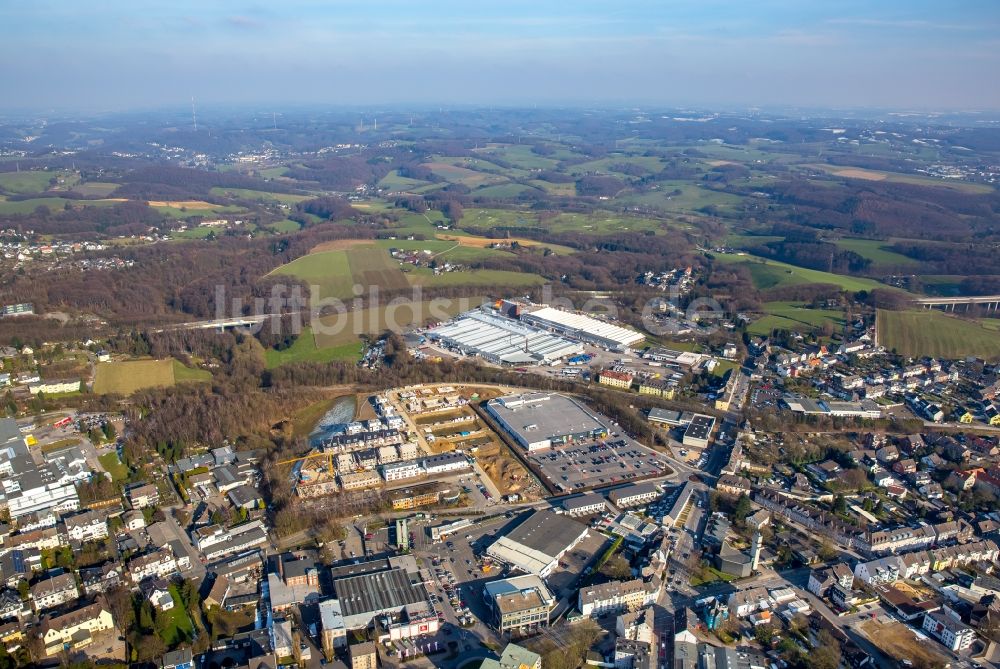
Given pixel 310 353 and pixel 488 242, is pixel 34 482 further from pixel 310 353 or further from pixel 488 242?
pixel 488 242

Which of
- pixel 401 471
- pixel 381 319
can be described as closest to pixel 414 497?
pixel 401 471

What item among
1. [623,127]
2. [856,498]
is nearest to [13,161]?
[856,498]

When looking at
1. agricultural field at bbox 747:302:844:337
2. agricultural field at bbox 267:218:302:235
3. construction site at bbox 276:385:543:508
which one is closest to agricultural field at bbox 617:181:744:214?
agricultural field at bbox 747:302:844:337

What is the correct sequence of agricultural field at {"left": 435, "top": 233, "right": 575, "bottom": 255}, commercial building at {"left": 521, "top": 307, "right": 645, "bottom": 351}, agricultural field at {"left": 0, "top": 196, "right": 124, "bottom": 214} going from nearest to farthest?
1. commercial building at {"left": 521, "top": 307, "right": 645, "bottom": 351}
2. agricultural field at {"left": 435, "top": 233, "right": 575, "bottom": 255}
3. agricultural field at {"left": 0, "top": 196, "right": 124, "bottom": 214}

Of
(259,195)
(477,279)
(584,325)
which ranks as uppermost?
(259,195)

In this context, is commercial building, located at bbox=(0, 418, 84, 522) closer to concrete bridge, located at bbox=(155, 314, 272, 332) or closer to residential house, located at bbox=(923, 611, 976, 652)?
concrete bridge, located at bbox=(155, 314, 272, 332)

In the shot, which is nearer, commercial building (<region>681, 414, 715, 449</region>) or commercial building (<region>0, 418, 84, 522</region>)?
commercial building (<region>0, 418, 84, 522</region>)

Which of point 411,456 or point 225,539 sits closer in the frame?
point 225,539
